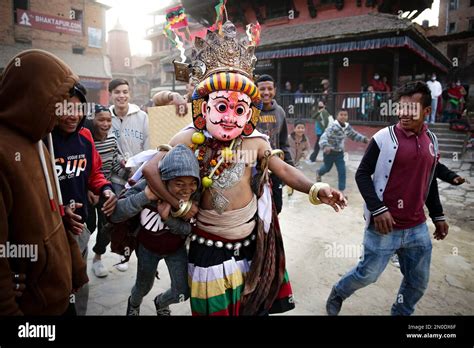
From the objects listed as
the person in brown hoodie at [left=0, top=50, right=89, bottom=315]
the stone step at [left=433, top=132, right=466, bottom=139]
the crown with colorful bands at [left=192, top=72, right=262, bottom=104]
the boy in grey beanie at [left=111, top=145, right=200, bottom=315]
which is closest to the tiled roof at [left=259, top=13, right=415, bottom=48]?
the stone step at [left=433, top=132, right=466, bottom=139]

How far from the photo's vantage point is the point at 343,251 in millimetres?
4121

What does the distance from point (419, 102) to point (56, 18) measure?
17364 mm

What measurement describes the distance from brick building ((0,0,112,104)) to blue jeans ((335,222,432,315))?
14531 mm

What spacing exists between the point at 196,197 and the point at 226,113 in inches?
22.7

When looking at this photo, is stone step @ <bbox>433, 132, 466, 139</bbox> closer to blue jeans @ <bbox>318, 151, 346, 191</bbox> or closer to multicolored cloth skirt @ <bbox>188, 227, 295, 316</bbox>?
blue jeans @ <bbox>318, 151, 346, 191</bbox>

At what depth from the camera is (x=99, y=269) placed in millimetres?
3463

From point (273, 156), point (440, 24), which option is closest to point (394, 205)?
point (273, 156)

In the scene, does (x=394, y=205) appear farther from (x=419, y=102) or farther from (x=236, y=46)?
(x=236, y=46)

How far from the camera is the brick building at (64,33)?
12.7 m

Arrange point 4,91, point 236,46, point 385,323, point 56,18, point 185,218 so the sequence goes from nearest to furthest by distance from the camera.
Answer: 1. point 4,91
2. point 185,218
3. point 236,46
4. point 385,323
5. point 56,18

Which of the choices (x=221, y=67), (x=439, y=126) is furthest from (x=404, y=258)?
(x=439, y=126)

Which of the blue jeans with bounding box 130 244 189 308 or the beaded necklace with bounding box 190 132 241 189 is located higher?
the beaded necklace with bounding box 190 132 241 189

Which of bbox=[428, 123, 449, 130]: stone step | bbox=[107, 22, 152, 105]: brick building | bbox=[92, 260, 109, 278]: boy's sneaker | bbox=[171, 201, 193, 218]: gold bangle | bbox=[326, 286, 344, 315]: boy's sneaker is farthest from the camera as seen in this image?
bbox=[107, 22, 152, 105]: brick building

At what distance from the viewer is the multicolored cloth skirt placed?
1.95 meters
